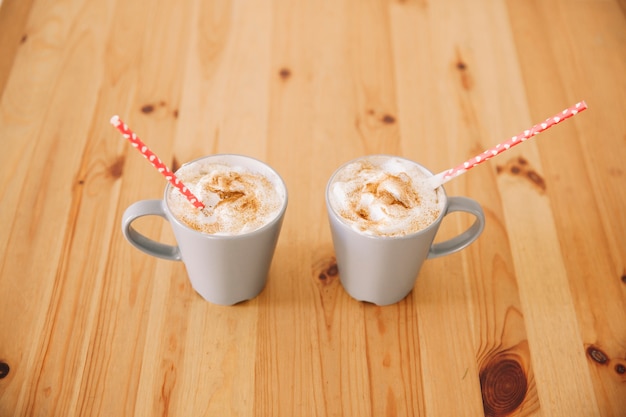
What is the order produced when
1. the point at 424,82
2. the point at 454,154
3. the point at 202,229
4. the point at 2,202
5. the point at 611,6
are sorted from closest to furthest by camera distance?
the point at 202,229 < the point at 2,202 < the point at 454,154 < the point at 424,82 < the point at 611,6

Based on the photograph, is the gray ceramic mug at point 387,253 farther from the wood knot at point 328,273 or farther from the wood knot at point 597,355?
the wood knot at point 597,355

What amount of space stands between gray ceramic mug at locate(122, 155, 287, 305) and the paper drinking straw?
0.22 m

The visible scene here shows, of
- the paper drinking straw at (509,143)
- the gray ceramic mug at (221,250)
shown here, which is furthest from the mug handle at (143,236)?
the paper drinking straw at (509,143)

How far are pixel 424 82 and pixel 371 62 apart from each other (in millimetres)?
121

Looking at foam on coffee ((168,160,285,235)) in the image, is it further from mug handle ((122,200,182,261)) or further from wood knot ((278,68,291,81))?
wood knot ((278,68,291,81))

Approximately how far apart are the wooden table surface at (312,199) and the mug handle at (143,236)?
0.23 feet

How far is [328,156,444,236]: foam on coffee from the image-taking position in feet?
2.95

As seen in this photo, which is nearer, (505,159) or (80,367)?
(80,367)

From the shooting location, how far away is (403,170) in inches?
38.3

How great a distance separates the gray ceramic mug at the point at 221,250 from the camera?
88 cm

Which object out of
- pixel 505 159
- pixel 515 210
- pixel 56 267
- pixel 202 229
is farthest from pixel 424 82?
pixel 56 267

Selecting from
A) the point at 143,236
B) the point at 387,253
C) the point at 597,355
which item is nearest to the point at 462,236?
the point at 387,253

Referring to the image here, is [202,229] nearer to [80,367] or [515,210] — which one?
[80,367]

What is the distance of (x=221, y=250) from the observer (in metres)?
0.89
